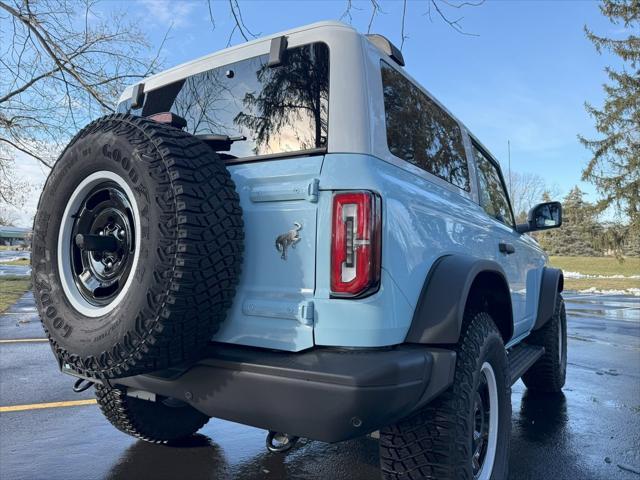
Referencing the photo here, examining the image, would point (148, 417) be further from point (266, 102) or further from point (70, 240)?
point (266, 102)

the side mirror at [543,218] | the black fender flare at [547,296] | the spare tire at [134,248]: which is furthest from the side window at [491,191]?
the spare tire at [134,248]

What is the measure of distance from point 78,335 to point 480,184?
8.95 feet

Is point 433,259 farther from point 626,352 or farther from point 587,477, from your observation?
point 626,352

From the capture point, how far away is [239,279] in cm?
207

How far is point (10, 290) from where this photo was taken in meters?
14.4

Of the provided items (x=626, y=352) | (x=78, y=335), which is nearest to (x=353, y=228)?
(x=78, y=335)

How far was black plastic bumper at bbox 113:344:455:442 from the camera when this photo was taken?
5.61 feet

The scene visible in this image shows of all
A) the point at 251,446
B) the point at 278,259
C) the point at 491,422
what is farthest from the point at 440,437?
the point at 251,446

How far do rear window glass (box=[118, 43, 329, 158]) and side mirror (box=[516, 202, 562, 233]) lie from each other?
2.81 m

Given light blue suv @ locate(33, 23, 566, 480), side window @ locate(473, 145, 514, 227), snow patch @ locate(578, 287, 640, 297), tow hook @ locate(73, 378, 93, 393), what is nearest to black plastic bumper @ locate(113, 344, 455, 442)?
light blue suv @ locate(33, 23, 566, 480)

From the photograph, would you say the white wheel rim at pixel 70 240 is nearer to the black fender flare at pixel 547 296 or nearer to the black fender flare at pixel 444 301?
the black fender flare at pixel 444 301

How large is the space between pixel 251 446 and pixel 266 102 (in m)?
2.28

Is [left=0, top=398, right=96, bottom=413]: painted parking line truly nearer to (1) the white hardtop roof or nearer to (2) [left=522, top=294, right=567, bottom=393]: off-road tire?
(1) the white hardtop roof

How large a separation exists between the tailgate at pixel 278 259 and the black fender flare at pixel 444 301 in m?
0.47
